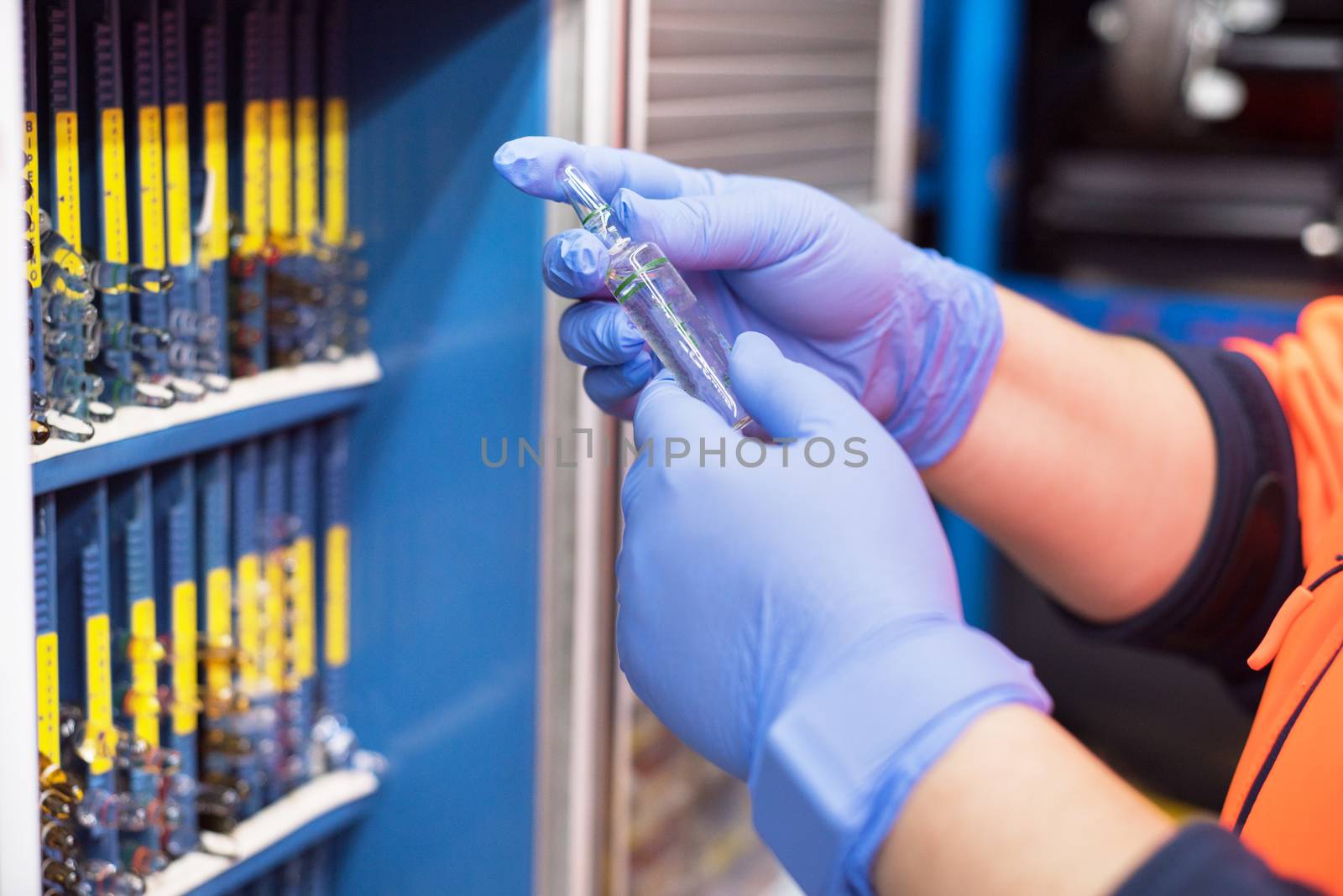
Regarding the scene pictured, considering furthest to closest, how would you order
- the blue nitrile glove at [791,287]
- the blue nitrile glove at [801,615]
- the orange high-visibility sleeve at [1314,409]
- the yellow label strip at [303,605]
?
1. the yellow label strip at [303,605]
2. the orange high-visibility sleeve at [1314,409]
3. the blue nitrile glove at [791,287]
4. the blue nitrile glove at [801,615]

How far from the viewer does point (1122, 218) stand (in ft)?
8.09

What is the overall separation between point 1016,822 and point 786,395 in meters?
0.30

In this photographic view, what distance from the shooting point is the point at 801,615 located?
0.72 meters

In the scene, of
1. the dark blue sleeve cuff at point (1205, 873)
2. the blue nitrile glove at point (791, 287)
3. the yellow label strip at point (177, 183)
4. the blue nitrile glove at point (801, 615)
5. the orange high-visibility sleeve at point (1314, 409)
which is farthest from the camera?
the orange high-visibility sleeve at point (1314, 409)

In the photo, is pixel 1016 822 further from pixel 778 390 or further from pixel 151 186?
pixel 151 186

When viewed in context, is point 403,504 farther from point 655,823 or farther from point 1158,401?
point 1158,401

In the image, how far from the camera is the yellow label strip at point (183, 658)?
1.09 m

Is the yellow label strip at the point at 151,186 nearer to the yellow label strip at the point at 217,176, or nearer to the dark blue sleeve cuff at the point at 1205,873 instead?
the yellow label strip at the point at 217,176

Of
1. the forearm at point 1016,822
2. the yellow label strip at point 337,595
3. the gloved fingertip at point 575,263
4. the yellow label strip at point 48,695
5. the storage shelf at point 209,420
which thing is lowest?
the yellow label strip at point 337,595

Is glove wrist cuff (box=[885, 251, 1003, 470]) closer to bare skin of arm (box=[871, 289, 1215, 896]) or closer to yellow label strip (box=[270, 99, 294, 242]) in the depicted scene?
bare skin of arm (box=[871, 289, 1215, 896])

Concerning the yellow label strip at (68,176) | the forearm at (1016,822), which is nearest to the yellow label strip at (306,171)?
the yellow label strip at (68,176)

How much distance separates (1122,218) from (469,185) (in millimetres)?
1713

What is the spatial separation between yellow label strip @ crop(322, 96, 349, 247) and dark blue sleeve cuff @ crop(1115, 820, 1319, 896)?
927mm

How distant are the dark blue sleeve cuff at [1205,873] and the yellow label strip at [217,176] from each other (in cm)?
87
